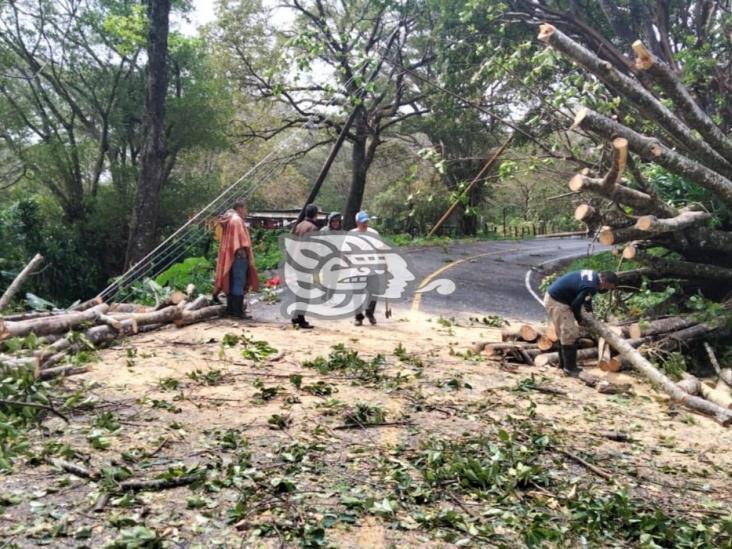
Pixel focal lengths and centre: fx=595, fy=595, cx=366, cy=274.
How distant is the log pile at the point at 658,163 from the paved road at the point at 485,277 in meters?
2.96

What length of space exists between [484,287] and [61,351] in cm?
1050

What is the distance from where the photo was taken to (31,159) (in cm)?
2114

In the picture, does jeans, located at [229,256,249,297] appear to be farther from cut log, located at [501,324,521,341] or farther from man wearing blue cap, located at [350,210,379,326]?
cut log, located at [501,324,521,341]

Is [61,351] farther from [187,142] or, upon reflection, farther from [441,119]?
[441,119]

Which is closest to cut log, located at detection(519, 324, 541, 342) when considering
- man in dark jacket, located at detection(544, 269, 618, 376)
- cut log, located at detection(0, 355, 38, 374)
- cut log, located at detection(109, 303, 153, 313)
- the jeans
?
man in dark jacket, located at detection(544, 269, 618, 376)

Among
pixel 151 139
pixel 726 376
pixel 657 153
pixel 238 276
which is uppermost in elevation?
pixel 151 139

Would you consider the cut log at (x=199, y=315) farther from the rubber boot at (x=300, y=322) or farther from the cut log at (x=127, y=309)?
the rubber boot at (x=300, y=322)

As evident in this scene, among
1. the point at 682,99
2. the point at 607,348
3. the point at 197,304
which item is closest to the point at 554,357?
the point at 607,348

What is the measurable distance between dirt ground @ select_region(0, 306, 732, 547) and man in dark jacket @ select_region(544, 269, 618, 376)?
304mm

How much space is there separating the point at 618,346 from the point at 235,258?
18.0 ft

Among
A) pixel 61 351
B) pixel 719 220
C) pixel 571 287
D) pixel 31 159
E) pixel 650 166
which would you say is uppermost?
pixel 31 159

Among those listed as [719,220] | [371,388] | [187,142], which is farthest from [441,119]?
[371,388]

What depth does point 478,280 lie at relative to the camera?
16.2m

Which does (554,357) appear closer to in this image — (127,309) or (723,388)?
(723,388)
